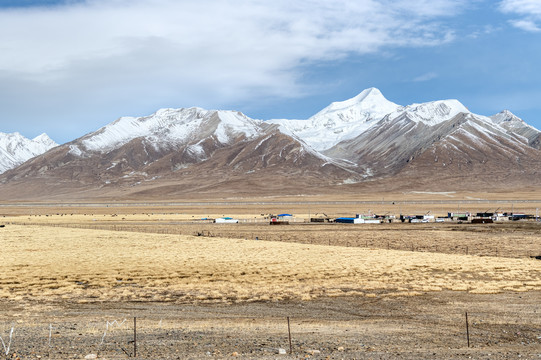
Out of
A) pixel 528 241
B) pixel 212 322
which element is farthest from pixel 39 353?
pixel 528 241

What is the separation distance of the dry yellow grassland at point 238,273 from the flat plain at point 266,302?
0.38 ft

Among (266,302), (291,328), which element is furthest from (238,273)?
(291,328)

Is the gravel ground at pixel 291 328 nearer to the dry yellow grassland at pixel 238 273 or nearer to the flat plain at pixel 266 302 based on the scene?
the flat plain at pixel 266 302

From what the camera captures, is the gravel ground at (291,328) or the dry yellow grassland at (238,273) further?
the dry yellow grassland at (238,273)

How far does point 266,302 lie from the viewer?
90.1ft

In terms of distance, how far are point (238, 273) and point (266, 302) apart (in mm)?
10070

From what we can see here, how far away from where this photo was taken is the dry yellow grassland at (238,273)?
30.2m

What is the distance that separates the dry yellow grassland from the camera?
30.2 m

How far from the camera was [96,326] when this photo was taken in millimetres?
21766

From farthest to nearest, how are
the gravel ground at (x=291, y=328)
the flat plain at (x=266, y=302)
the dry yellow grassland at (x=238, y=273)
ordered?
the dry yellow grassland at (x=238, y=273) < the flat plain at (x=266, y=302) < the gravel ground at (x=291, y=328)

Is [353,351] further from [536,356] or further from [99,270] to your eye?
[99,270]

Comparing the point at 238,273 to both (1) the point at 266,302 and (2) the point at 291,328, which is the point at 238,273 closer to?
(1) the point at 266,302

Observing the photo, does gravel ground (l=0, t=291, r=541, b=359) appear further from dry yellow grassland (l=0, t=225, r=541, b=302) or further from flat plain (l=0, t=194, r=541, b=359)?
dry yellow grassland (l=0, t=225, r=541, b=302)

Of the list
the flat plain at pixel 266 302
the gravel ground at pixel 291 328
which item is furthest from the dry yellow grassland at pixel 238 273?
the gravel ground at pixel 291 328
